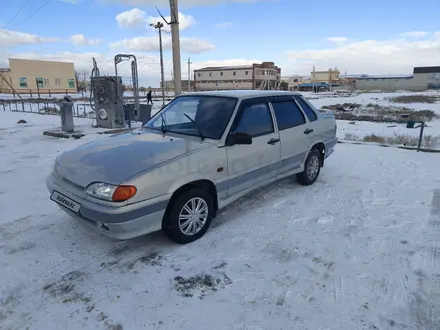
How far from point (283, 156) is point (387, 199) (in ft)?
5.79

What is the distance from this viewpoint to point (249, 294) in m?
2.63

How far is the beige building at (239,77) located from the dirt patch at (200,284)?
3299 inches

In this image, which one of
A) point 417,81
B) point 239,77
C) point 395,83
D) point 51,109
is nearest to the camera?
point 51,109

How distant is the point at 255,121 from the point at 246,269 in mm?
1994

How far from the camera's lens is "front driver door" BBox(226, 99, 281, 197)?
12.4 feet

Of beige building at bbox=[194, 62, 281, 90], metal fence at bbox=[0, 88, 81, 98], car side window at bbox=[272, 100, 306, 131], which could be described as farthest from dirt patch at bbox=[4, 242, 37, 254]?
beige building at bbox=[194, 62, 281, 90]

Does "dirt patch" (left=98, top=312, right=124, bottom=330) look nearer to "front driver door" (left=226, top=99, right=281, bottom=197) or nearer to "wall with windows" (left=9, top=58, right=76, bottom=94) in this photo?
"front driver door" (left=226, top=99, right=281, bottom=197)

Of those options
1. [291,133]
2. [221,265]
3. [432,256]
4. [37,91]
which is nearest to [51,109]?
[291,133]

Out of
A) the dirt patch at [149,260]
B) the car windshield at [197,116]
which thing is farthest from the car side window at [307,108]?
the dirt patch at [149,260]

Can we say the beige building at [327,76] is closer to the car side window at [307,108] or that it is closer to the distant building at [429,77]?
the distant building at [429,77]

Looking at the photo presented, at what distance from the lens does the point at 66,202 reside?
3158 millimetres

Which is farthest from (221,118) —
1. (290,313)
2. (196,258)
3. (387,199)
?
(387,199)

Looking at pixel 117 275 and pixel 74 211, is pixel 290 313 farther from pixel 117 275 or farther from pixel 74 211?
pixel 74 211

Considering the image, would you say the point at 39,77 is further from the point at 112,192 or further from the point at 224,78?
the point at 112,192
